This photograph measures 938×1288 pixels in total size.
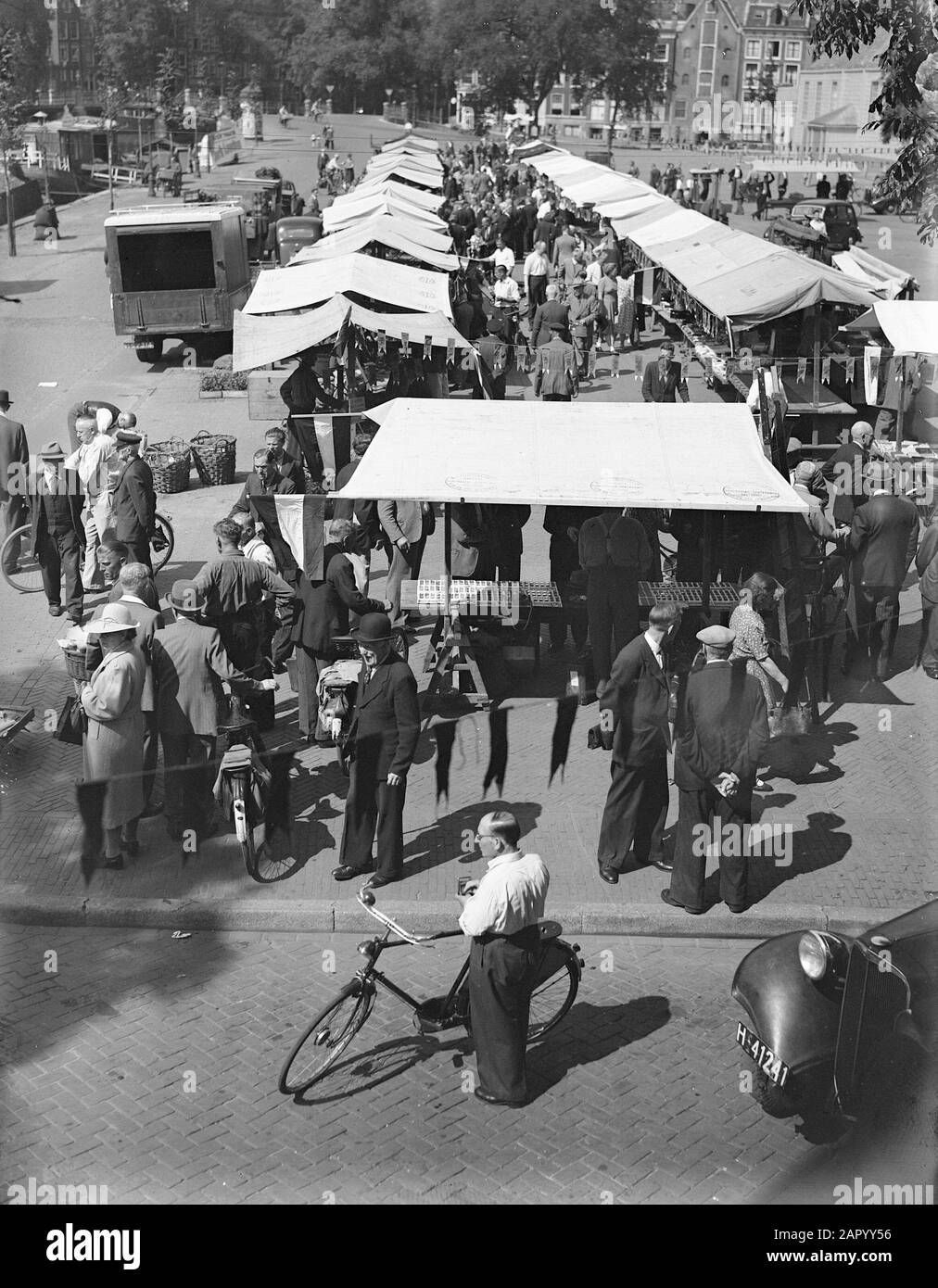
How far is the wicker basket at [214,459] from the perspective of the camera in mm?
17281

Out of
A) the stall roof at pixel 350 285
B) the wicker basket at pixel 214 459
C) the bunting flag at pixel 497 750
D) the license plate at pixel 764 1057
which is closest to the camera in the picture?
the license plate at pixel 764 1057

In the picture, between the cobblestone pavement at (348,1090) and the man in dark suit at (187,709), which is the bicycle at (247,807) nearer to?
the man in dark suit at (187,709)

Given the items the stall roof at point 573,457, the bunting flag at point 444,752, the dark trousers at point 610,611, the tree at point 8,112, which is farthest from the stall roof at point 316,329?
the tree at point 8,112

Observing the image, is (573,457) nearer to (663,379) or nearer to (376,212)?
(663,379)

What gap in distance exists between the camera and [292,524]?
39.4 ft

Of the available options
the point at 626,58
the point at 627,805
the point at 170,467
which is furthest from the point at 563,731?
the point at 626,58

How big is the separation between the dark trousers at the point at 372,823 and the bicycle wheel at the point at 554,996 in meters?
1.60

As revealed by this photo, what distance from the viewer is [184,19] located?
298 ft

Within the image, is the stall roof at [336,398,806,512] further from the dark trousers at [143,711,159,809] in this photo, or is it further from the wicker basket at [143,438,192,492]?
the wicker basket at [143,438,192,492]

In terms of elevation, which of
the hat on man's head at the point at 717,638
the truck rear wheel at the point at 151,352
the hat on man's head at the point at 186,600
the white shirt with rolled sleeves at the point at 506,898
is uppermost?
the hat on man's head at the point at 717,638

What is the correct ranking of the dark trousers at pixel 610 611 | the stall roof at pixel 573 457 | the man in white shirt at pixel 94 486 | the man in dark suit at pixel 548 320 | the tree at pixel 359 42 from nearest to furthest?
1. the stall roof at pixel 573 457
2. the dark trousers at pixel 610 611
3. the man in white shirt at pixel 94 486
4. the man in dark suit at pixel 548 320
5. the tree at pixel 359 42

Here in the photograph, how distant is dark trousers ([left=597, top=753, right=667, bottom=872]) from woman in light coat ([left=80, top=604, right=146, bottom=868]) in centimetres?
286

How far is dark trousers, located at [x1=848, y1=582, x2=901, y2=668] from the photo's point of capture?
11.9 meters
